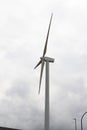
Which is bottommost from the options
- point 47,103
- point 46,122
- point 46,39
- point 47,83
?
point 46,122

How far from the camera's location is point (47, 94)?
149 ft

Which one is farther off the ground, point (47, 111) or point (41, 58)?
point (41, 58)

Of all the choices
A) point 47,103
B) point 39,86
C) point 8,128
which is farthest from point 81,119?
point 47,103

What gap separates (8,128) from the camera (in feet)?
219

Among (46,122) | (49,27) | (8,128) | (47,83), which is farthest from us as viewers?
(8,128)

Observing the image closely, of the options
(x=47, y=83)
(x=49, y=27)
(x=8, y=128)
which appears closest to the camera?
A: (x=47, y=83)

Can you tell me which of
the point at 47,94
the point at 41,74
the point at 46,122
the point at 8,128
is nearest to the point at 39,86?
the point at 41,74

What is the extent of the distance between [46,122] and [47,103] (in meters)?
2.93

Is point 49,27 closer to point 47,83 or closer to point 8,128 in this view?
A: point 47,83

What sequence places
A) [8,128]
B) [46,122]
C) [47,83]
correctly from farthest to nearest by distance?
[8,128]
[47,83]
[46,122]

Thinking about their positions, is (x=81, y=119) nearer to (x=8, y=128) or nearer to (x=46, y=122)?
(x=8, y=128)

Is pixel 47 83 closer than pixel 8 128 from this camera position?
Yes

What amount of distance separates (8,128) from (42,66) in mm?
21595

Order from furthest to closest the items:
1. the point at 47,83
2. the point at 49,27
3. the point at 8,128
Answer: the point at 8,128
the point at 49,27
the point at 47,83
